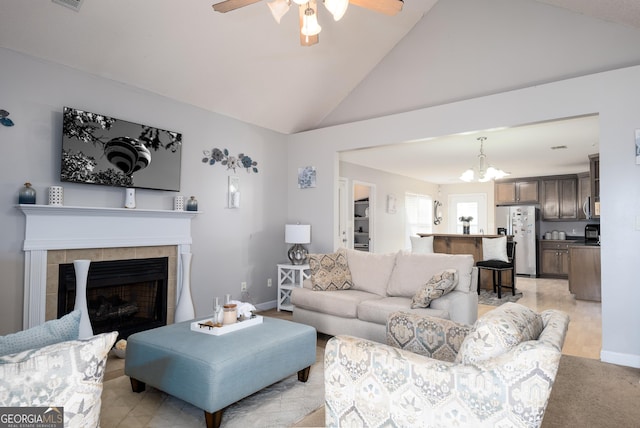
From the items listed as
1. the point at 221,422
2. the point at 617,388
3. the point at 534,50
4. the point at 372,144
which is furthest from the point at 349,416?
the point at 534,50

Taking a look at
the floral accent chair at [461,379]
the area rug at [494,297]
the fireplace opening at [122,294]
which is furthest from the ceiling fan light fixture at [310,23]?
the area rug at [494,297]

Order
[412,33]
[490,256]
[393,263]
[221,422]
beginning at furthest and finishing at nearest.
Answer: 1. [490,256]
2. [412,33]
3. [393,263]
4. [221,422]

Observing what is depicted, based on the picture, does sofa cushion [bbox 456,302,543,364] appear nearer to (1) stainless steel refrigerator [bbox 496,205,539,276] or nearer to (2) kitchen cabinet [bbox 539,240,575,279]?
(1) stainless steel refrigerator [bbox 496,205,539,276]

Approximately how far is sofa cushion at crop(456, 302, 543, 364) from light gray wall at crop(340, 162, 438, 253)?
5.48m

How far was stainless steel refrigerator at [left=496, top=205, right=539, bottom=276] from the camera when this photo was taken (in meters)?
8.44

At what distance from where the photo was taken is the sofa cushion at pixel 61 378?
3.14 feet

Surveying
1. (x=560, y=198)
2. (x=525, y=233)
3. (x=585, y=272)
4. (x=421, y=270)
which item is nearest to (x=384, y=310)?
(x=421, y=270)

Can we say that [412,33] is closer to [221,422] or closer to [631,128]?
[631,128]

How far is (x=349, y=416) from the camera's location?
5.12 feet

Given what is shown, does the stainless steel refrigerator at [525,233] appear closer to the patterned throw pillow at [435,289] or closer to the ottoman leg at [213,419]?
the patterned throw pillow at [435,289]

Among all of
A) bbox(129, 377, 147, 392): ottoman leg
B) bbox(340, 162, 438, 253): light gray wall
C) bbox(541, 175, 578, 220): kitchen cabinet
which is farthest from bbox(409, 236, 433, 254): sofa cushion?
bbox(129, 377, 147, 392): ottoman leg

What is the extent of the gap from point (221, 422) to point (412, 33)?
15.1 ft

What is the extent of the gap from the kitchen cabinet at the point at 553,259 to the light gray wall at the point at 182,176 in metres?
6.19

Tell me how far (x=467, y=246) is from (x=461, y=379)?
5.91 meters
